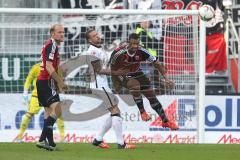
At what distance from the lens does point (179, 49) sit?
1792 centimetres

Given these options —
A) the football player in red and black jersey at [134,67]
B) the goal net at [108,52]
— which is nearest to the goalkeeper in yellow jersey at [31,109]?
the goal net at [108,52]

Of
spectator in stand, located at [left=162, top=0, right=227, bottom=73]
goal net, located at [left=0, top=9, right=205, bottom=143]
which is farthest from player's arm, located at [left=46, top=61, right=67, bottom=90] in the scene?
spectator in stand, located at [left=162, top=0, right=227, bottom=73]

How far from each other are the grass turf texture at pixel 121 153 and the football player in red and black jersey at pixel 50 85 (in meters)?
0.27

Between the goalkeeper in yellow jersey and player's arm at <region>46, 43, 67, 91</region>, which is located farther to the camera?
the goalkeeper in yellow jersey

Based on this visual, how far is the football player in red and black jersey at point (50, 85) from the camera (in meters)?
13.1

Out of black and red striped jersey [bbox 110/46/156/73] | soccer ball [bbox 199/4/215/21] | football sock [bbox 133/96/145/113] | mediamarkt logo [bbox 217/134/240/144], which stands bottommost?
mediamarkt logo [bbox 217/134/240/144]

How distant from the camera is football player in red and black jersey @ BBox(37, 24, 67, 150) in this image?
13070 mm

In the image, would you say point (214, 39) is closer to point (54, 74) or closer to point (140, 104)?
point (140, 104)

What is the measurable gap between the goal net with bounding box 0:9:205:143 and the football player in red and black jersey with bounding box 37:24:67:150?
464cm

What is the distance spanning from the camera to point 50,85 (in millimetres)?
13305

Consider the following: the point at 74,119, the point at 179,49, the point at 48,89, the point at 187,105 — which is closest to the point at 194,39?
the point at 179,49

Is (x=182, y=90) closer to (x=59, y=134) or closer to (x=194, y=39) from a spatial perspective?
(x=194, y=39)

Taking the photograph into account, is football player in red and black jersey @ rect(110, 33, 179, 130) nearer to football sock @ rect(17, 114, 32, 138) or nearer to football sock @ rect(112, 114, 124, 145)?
football sock @ rect(112, 114, 124, 145)

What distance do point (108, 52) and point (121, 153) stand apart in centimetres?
628
